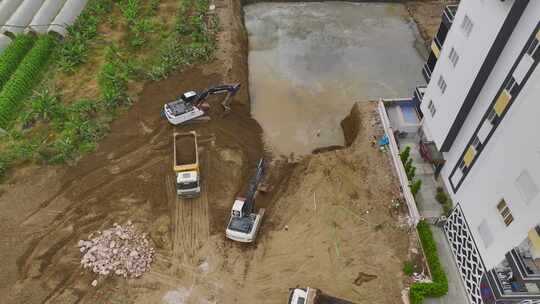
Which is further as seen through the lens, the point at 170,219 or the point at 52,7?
the point at 52,7

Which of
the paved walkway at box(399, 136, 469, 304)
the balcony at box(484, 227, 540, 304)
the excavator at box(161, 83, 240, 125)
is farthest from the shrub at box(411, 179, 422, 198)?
the excavator at box(161, 83, 240, 125)

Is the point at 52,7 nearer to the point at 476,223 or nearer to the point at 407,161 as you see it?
the point at 407,161

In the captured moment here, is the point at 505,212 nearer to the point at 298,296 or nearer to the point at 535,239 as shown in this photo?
the point at 535,239

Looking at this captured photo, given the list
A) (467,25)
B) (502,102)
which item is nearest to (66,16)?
(467,25)

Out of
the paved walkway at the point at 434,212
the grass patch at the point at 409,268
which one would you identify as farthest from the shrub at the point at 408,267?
the paved walkway at the point at 434,212

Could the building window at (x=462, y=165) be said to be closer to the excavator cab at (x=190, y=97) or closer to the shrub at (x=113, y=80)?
the excavator cab at (x=190, y=97)

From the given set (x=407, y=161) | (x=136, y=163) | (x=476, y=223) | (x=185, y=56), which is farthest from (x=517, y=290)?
(x=185, y=56)
